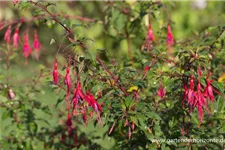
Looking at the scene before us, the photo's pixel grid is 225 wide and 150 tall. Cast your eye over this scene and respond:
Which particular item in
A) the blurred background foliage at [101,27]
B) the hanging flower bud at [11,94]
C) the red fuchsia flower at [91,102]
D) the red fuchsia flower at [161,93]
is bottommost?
the red fuchsia flower at [91,102]

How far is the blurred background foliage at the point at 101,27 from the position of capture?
103 inches

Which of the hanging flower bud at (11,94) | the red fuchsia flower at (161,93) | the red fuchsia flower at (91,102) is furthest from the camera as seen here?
the hanging flower bud at (11,94)

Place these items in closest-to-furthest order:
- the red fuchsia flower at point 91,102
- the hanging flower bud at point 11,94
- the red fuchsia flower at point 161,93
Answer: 1. the red fuchsia flower at point 91,102
2. the red fuchsia flower at point 161,93
3. the hanging flower bud at point 11,94

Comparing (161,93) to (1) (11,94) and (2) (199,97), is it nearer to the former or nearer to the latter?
(2) (199,97)

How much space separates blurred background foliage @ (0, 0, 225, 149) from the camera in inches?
103

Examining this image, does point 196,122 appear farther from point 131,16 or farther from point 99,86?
point 131,16

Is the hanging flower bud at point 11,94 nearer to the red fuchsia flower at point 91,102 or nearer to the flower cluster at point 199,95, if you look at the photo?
the red fuchsia flower at point 91,102

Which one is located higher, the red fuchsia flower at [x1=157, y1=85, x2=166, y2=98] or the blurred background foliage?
the blurred background foliage

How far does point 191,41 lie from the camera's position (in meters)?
2.65

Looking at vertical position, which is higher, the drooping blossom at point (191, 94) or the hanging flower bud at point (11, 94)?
the hanging flower bud at point (11, 94)

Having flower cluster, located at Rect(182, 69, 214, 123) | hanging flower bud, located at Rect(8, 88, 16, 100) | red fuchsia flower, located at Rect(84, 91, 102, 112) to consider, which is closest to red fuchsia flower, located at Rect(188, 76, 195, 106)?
flower cluster, located at Rect(182, 69, 214, 123)

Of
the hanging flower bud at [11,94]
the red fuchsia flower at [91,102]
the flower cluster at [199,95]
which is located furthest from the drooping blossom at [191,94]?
the hanging flower bud at [11,94]

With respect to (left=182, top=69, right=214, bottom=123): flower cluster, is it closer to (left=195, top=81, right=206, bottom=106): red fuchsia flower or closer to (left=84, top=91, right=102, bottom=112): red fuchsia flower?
(left=195, top=81, right=206, bottom=106): red fuchsia flower

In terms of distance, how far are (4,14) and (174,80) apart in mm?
5610
